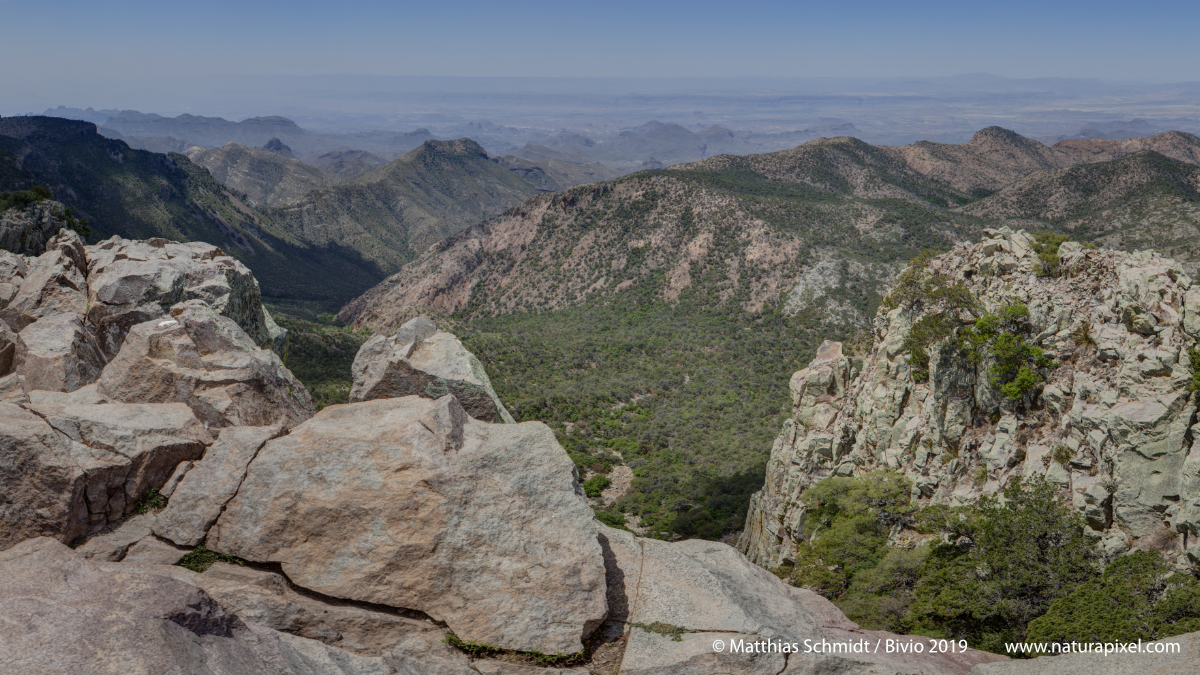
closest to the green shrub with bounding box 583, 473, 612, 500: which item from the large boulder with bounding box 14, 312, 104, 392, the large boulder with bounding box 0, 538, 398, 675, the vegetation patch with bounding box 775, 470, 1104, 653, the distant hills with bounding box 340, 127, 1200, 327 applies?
the vegetation patch with bounding box 775, 470, 1104, 653

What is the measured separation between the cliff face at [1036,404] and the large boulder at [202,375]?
26.3 metres

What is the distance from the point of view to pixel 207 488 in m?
13.5

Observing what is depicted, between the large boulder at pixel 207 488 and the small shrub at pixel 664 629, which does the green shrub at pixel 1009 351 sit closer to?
the small shrub at pixel 664 629

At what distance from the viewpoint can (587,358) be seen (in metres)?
81.2

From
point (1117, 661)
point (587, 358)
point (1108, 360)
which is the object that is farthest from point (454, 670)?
point (587, 358)

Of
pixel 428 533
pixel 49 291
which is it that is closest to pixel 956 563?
pixel 428 533

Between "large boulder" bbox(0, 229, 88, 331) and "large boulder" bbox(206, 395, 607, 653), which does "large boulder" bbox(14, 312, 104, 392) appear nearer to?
"large boulder" bbox(0, 229, 88, 331)

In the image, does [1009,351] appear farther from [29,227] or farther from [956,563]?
[29,227]

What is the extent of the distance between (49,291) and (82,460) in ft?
54.2

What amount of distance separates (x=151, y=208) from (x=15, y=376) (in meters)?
167

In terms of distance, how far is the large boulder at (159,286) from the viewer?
24134mm

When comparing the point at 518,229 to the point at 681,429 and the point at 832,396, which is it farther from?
the point at 832,396

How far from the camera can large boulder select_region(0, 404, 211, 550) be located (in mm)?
12312

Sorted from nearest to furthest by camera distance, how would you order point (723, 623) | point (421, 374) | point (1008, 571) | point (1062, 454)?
1. point (723, 623)
2. point (421, 374)
3. point (1008, 571)
4. point (1062, 454)
